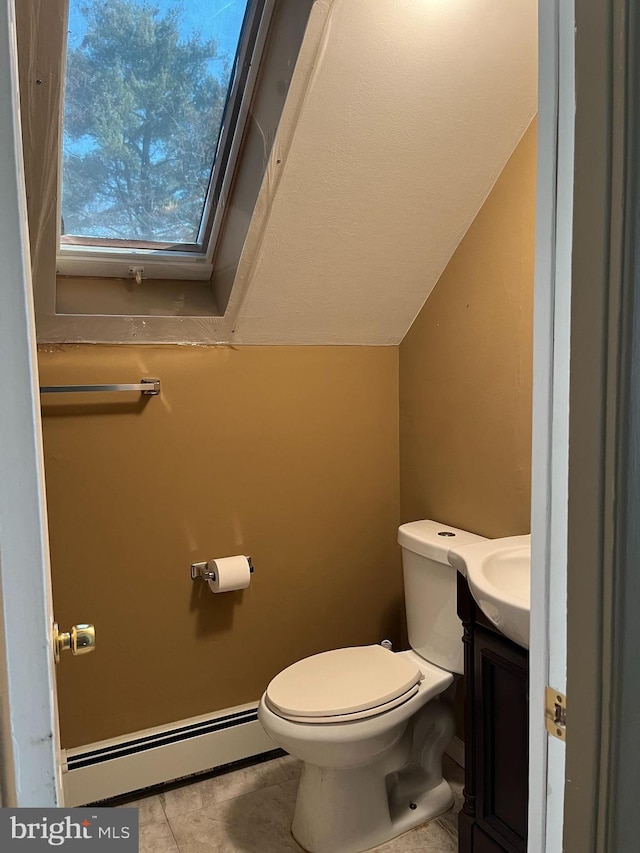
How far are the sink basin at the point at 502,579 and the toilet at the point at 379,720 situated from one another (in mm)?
179

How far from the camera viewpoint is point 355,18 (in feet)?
4.53

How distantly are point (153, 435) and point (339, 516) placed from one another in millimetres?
719

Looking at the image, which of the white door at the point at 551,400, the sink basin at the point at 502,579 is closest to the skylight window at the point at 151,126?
the white door at the point at 551,400

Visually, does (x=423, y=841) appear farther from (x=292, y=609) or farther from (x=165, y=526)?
(x=165, y=526)

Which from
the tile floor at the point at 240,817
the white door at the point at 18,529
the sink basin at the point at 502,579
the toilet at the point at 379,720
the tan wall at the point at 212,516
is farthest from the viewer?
the tan wall at the point at 212,516

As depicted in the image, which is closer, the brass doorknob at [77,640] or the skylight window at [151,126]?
the brass doorknob at [77,640]

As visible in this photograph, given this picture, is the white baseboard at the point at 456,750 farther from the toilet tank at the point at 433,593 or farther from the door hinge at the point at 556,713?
the door hinge at the point at 556,713

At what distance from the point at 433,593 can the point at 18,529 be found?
4.88 ft

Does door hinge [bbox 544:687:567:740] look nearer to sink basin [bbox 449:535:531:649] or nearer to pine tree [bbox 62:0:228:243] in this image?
sink basin [bbox 449:535:531:649]

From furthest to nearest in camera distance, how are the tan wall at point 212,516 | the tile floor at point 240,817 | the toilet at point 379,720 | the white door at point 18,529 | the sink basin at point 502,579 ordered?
the tan wall at point 212,516
the tile floor at point 240,817
the toilet at point 379,720
the sink basin at point 502,579
the white door at point 18,529

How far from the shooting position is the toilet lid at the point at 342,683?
5.49 feet

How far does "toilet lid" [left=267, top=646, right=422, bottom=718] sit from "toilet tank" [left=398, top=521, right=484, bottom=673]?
0.10 m

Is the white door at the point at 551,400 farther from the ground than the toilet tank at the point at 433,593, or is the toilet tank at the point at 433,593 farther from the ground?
the white door at the point at 551,400

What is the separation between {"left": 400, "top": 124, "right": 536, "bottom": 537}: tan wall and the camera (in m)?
1.82
